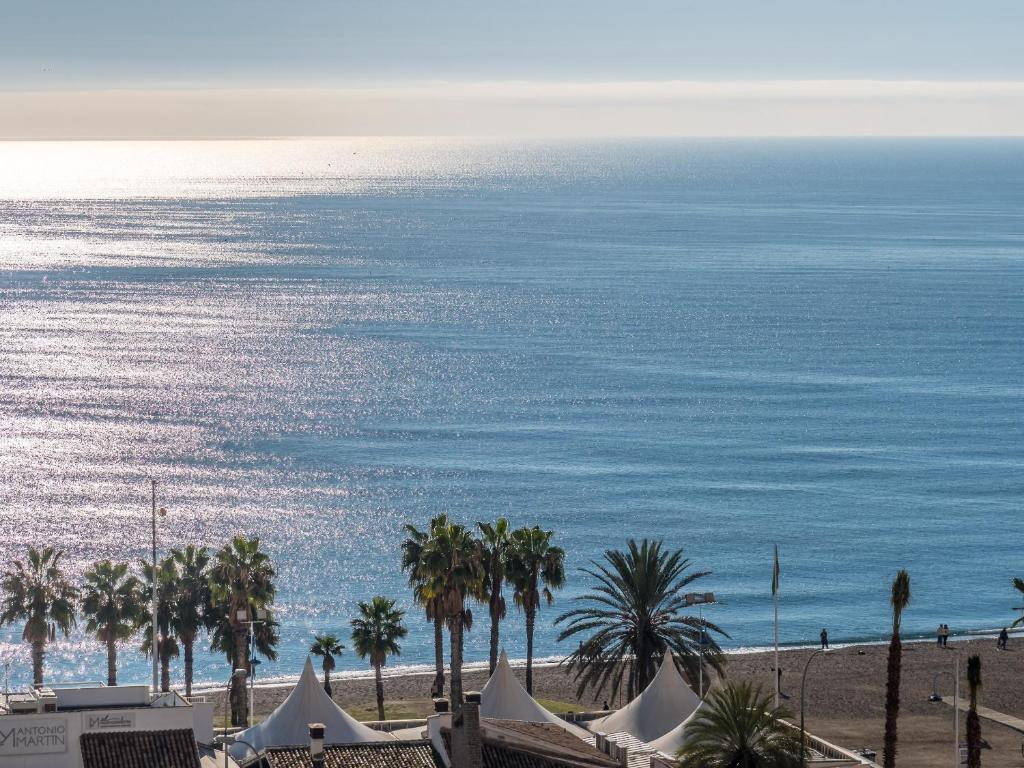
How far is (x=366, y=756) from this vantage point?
138 feet

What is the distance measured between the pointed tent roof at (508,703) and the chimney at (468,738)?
13428 millimetres

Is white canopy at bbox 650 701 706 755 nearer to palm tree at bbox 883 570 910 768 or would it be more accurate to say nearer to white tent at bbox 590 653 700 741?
white tent at bbox 590 653 700 741

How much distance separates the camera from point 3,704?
43.6 meters

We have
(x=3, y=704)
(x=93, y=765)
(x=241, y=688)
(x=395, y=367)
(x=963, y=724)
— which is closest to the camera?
(x=93, y=765)

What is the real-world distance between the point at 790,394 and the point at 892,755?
112289 millimetres

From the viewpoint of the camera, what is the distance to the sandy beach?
62.5 meters

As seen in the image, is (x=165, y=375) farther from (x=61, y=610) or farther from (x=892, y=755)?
(x=892, y=755)

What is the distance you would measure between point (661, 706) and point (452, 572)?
32.5 feet

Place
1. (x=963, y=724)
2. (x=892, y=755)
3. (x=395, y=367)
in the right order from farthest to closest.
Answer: (x=395, y=367) → (x=963, y=724) → (x=892, y=755)

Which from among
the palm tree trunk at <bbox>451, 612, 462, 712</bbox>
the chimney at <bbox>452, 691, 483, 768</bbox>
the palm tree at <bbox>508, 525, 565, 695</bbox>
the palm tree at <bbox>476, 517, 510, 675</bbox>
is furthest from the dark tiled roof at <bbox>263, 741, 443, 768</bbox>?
the palm tree at <bbox>508, 525, 565, 695</bbox>

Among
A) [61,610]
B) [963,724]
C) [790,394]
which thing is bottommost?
[963,724]

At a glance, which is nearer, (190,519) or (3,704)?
(3,704)

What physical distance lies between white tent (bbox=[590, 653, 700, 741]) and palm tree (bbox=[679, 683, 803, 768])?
12242mm

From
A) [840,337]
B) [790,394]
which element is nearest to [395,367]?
[790,394]
